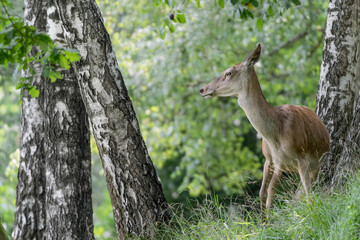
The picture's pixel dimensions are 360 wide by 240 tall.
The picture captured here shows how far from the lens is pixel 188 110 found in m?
12.6

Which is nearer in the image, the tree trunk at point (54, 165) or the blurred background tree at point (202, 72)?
the tree trunk at point (54, 165)

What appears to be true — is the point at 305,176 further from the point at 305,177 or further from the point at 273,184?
the point at 273,184

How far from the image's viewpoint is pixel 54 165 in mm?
5617

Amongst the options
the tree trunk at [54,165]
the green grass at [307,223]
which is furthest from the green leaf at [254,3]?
the green grass at [307,223]

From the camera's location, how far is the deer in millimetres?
4973

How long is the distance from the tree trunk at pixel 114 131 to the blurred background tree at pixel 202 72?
6.50 m

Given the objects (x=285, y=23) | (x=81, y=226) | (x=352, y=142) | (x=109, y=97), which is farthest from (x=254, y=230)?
(x=285, y=23)

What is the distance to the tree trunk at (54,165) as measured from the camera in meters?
5.56

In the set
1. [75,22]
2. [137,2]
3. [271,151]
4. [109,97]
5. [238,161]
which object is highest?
[137,2]

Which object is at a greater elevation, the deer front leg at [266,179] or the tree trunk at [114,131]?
the tree trunk at [114,131]

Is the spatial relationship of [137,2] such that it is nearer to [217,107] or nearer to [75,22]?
[217,107]

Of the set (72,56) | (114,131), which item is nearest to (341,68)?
(114,131)

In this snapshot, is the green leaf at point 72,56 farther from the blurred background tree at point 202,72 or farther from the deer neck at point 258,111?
the blurred background tree at point 202,72

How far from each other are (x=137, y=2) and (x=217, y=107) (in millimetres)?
2812
